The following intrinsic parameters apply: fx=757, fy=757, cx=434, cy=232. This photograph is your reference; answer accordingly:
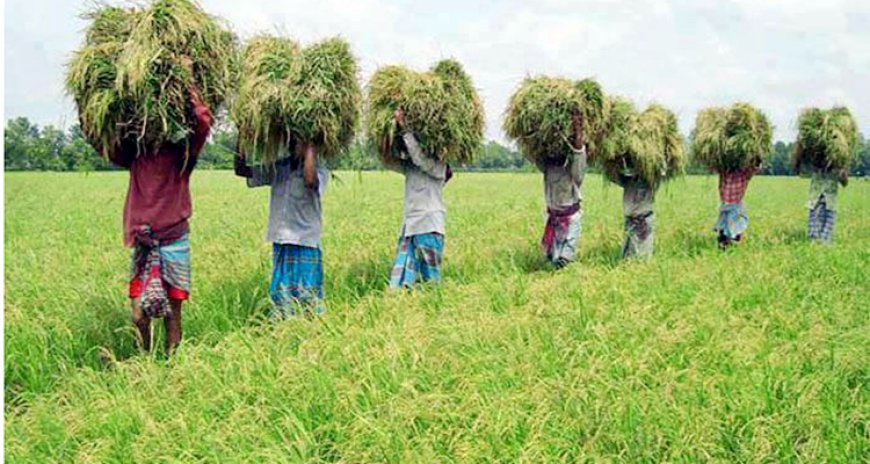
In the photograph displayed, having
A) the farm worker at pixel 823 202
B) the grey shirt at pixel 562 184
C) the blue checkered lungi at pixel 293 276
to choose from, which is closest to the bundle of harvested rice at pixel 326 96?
the blue checkered lungi at pixel 293 276

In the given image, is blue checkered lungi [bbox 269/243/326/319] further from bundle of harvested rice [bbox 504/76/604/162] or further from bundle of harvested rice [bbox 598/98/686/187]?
bundle of harvested rice [bbox 598/98/686/187]

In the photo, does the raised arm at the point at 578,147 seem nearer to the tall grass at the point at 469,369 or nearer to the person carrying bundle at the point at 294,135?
the tall grass at the point at 469,369

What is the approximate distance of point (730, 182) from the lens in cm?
846

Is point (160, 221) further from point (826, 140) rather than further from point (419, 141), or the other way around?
point (826, 140)

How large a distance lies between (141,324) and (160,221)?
618mm

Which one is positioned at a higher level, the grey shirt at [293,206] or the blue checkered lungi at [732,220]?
the grey shirt at [293,206]

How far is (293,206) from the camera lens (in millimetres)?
5012

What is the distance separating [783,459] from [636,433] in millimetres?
547

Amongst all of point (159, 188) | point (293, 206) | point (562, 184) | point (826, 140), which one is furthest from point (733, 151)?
point (159, 188)

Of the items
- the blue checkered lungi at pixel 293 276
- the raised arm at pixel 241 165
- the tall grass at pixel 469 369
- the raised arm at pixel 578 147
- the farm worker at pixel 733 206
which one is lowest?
the tall grass at pixel 469 369

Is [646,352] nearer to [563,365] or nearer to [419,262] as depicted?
[563,365]

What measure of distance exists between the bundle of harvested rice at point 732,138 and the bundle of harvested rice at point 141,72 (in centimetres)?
593

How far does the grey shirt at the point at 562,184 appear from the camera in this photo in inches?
256

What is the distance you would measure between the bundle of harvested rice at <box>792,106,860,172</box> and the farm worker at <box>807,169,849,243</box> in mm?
97
